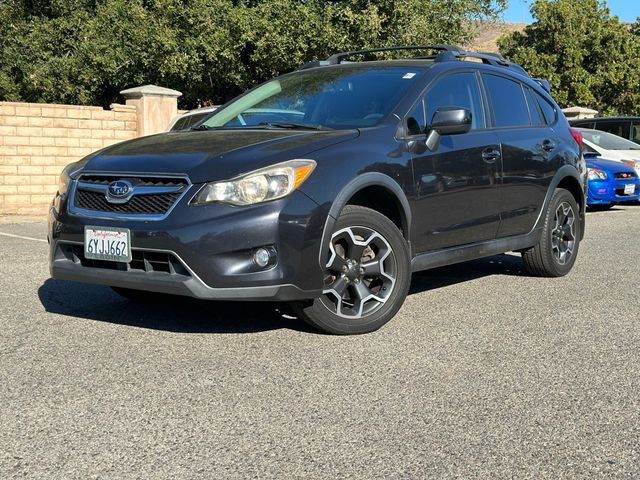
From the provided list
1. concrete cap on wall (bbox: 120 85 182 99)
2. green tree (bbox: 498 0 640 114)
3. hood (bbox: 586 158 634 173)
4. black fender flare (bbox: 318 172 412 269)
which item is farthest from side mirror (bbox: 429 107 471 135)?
green tree (bbox: 498 0 640 114)

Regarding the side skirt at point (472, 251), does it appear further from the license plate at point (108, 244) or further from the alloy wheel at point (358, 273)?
the license plate at point (108, 244)

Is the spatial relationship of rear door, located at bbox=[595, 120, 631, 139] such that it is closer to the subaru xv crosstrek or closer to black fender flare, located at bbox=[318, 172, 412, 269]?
the subaru xv crosstrek

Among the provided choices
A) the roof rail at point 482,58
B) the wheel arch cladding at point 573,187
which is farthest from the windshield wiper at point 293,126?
the wheel arch cladding at point 573,187

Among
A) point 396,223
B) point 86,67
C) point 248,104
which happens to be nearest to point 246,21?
point 86,67

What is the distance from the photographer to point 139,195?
4.75 m

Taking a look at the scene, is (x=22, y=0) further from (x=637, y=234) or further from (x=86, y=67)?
(x=637, y=234)

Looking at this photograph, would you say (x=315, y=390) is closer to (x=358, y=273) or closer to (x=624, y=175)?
(x=358, y=273)

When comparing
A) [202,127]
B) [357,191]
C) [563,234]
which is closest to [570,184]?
[563,234]

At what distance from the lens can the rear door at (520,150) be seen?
21.1 feet

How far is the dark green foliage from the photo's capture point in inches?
779

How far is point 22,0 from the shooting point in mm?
24812

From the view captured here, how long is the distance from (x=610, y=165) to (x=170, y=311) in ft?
35.0

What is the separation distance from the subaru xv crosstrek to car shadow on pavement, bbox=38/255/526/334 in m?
0.24

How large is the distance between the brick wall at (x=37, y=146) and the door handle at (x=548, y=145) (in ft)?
31.2
